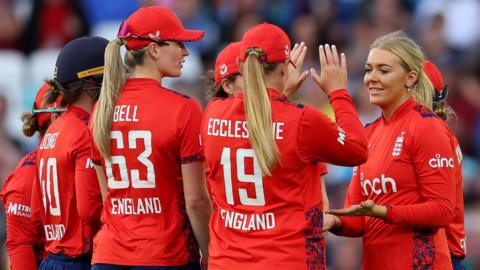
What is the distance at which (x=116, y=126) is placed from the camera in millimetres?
5695

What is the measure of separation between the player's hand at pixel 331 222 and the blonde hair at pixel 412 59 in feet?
2.55

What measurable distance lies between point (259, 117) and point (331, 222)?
92 cm

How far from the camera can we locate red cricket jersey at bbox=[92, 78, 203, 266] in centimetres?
561

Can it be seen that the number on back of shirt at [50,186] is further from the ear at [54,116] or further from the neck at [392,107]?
the neck at [392,107]

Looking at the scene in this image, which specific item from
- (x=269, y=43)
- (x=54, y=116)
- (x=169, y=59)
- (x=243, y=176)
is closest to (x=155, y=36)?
(x=169, y=59)

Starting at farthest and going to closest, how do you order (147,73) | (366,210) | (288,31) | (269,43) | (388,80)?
(288,31)
(388,80)
(147,73)
(366,210)
(269,43)

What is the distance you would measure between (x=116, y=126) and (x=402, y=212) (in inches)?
59.8

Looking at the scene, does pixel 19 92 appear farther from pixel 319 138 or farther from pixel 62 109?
pixel 319 138

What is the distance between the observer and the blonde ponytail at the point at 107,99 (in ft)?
18.6

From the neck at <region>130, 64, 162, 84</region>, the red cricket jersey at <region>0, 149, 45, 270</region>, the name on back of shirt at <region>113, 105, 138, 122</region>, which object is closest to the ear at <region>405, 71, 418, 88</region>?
the neck at <region>130, 64, 162, 84</region>

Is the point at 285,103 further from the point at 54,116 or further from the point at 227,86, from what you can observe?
the point at 54,116

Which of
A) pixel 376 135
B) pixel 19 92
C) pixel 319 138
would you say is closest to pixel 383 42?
pixel 376 135

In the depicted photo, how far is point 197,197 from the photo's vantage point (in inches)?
220

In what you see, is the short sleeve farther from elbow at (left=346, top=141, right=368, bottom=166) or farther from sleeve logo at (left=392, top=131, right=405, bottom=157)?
sleeve logo at (left=392, top=131, right=405, bottom=157)
